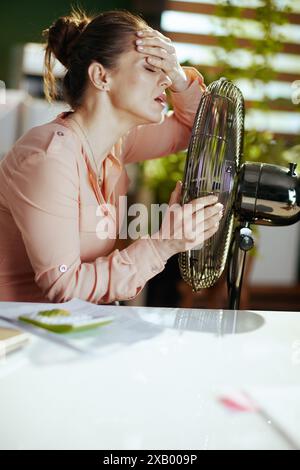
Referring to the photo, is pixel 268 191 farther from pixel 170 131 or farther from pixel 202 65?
pixel 202 65

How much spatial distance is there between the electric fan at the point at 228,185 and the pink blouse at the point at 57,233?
107mm

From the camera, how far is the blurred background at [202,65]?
1.32 meters

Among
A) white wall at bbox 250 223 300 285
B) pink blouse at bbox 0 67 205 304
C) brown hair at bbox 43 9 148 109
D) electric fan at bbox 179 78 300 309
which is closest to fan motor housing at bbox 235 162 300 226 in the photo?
electric fan at bbox 179 78 300 309

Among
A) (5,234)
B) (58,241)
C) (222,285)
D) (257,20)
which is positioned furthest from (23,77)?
(222,285)

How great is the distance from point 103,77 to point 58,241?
33 cm

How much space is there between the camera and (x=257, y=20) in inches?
71.3

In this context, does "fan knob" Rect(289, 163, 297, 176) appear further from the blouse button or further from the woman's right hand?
the blouse button

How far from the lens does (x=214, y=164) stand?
1066mm

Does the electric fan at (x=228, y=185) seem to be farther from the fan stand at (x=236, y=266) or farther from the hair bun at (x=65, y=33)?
the hair bun at (x=65, y=33)

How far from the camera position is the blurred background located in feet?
4.33

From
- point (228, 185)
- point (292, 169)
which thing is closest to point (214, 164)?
point (228, 185)

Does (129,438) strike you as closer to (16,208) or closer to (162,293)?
(16,208)

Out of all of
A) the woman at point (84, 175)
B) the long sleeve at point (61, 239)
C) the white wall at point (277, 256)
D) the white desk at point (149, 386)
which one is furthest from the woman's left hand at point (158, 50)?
the white wall at point (277, 256)

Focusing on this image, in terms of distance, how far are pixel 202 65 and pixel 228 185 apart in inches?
24.3
